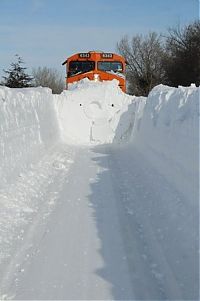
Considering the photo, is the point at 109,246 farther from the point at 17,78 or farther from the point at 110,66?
the point at 17,78

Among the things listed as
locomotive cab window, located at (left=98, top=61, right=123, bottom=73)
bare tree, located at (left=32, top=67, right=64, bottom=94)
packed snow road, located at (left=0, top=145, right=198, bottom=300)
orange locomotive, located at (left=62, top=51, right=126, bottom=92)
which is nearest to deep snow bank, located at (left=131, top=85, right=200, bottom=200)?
packed snow road, located at (left=0, top=145, right=198, bottom=300)

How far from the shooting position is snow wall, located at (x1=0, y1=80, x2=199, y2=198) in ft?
20.3

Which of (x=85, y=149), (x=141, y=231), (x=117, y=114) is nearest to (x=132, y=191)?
(x=141, y=231)

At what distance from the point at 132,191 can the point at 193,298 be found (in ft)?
11.5

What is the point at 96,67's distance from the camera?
18000 mm

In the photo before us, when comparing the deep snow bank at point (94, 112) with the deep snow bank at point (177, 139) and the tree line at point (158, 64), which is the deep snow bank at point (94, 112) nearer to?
the deep snow bank at point (177, 139)

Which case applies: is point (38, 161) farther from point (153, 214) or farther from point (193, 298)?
point (193, 298)

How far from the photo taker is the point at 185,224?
15.5 feet

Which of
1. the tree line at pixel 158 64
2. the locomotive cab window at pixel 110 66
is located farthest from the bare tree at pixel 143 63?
the locomotive cab window at pixel 110 66

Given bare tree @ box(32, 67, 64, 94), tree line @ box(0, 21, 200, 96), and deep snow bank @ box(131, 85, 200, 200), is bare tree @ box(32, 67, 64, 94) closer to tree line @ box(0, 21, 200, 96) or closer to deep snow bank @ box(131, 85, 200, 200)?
tree line @ box(0, 21, 200, 96)

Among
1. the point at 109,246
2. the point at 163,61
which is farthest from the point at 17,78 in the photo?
the point at 109,246

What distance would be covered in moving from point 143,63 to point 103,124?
43616 millimetres

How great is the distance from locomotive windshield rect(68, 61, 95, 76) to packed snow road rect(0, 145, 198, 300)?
36.7ft

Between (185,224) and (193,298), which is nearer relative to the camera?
(193,298)
